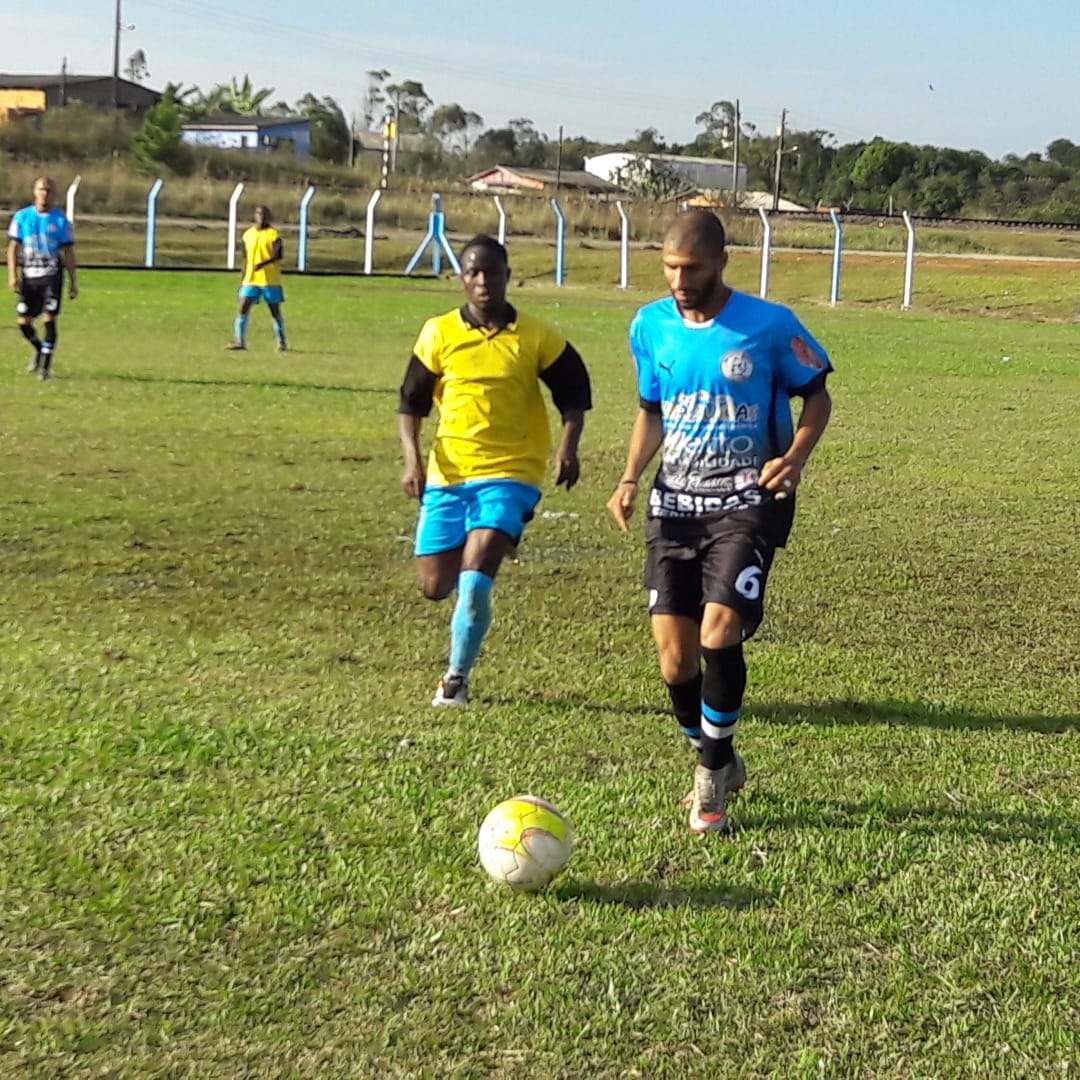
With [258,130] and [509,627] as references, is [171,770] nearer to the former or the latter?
[509,627]

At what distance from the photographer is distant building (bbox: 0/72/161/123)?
337ft

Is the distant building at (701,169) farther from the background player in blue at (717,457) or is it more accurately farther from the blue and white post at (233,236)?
the background player in blue at (717,457)

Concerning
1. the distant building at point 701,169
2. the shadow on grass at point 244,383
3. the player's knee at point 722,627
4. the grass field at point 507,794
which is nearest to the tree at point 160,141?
the distant building at point 701,169

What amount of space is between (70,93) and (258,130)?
12846 mm

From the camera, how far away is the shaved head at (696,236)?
505 cm

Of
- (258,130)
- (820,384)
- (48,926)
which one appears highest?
(258,130)

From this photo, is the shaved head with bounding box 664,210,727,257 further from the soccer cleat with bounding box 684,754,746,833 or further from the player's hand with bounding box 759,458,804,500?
the soccer cleat with bounding box 684,754,746,833

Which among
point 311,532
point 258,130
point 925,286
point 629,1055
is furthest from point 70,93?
point 629,1055

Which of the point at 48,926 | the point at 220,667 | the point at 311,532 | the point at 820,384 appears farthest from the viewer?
the point at 311,532

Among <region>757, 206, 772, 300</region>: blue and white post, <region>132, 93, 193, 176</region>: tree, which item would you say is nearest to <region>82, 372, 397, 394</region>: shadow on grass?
<region>757, 206, 772, 300</region>: blue and white post

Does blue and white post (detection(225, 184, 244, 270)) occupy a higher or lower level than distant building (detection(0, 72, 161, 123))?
lower

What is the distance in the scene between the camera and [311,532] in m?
10.1

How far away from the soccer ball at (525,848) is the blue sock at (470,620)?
190 cm

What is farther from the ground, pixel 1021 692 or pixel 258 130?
pixel 258 130
